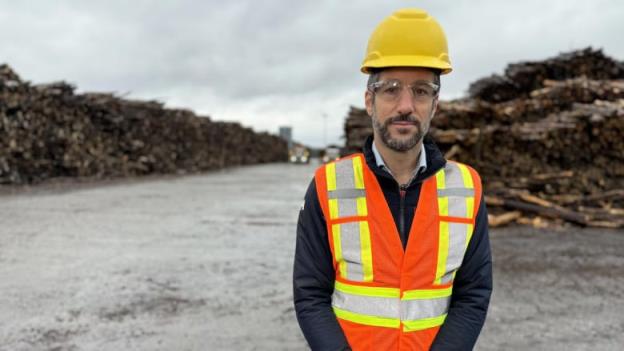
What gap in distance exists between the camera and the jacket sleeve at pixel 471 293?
171cm

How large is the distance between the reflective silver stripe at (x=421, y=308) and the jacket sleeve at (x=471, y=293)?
0.18 ft

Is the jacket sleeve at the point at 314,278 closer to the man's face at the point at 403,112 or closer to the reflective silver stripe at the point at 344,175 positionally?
the reflective silver stripe at the point at 344,175

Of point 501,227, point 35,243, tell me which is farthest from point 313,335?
point 501,227

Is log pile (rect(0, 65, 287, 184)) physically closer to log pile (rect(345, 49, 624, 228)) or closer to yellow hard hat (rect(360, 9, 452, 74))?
log pile (rect(345, 49, 624, 228))

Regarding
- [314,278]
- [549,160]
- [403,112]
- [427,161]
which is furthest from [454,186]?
[549,160]

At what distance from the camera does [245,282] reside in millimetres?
5258

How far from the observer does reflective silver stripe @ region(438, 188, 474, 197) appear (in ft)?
5.83

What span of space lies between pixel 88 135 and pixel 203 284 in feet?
50.7

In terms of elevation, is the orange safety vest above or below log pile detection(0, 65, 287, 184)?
below

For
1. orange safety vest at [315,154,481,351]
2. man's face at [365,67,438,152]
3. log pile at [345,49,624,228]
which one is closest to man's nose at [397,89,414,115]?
Result: man's face at [365,67,438,152]

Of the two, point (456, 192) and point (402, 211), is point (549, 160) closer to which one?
point (456, 192)

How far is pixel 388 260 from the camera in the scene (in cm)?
166

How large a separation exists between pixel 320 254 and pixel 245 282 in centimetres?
371

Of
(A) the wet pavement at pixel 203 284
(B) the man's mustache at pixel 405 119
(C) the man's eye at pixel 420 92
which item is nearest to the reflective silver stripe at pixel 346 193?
(B) the man's mustache at pixel 405 119
